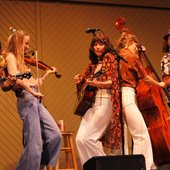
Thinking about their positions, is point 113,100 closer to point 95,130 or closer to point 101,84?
point 101,84

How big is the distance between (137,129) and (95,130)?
43 centimetres

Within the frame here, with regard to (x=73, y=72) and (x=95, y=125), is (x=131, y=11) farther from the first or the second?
(x=95, y=125)

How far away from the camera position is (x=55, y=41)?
22.9 feet

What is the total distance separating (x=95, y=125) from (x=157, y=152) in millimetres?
846

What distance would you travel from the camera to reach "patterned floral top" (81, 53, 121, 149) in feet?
15.9

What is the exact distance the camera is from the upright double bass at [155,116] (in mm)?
5121

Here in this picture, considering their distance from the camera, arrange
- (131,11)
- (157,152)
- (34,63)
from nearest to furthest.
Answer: (34,63), (157,152), (131,11)

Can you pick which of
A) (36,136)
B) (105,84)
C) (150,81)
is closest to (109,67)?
(105,84)

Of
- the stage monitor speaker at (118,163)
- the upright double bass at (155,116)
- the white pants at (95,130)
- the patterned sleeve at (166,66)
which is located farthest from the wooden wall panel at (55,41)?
the stage monitor speaker at (118,163)

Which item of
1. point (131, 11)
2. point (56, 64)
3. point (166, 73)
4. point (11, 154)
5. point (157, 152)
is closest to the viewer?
point (157, 152)

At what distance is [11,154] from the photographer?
650 centimetres

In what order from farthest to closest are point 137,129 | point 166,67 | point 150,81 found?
point 166,67, point 150,81, point 137,129

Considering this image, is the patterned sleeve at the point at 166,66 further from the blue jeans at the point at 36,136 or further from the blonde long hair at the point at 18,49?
the blonde long hair at the point at 18,49

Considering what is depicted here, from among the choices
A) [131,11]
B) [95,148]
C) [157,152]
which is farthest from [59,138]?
[131,11]
